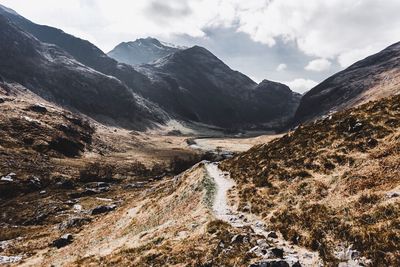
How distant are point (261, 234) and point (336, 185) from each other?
315 inches

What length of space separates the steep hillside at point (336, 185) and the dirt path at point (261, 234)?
61 cm

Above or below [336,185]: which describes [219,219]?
below

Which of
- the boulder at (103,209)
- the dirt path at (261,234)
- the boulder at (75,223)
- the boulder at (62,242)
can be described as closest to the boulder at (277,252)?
the dirt path at (261,234)

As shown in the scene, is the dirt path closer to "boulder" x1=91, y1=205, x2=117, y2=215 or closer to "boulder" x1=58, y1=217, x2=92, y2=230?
"boulder" x1=58, y1=217, x2=92, y2=230

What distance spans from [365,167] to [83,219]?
4219 cm

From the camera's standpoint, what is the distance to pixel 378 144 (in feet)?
107

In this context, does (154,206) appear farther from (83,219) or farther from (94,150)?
(94,150)

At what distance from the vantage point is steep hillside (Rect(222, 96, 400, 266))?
19.1 metres

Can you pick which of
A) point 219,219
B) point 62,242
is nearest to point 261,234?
point 219,219

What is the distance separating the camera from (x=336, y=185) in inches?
1113

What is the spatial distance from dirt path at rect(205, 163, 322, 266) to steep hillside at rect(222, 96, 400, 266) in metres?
0.61

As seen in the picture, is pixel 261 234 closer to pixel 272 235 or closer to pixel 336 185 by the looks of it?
pixel 272 235

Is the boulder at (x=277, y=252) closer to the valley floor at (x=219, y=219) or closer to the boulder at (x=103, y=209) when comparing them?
the valley floor at (x=219, y=219)

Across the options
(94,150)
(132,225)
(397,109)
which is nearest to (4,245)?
(132,225)
